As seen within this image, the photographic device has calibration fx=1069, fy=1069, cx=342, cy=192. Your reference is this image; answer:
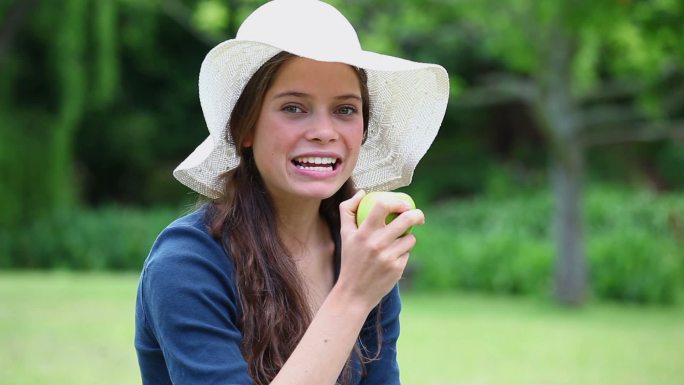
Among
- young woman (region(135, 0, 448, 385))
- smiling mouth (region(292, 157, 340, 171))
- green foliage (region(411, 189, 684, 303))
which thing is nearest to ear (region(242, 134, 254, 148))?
young woman (region(135, 0, 448, 385))

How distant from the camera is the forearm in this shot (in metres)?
2.07

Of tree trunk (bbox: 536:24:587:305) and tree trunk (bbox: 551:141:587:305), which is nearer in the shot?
tree trunk (bbox: 536:24:587:305)

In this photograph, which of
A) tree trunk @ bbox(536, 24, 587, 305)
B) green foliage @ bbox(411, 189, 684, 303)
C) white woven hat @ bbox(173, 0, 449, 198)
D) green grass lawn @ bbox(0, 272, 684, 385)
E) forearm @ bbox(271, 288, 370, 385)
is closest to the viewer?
forearm @ bbox(271, 288, 370, 385)

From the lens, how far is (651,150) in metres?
23.0

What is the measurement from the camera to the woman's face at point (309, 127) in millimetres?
2301

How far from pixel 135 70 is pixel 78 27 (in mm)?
8111

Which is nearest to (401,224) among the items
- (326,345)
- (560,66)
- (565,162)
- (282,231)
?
(326,345)

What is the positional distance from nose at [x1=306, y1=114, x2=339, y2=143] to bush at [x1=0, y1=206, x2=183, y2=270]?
545 inches

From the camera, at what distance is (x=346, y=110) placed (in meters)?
2.37

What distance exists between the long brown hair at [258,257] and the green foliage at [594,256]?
427 inches

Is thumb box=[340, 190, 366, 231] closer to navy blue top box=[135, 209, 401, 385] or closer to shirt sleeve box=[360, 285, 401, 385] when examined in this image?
navy blue top box=[135, 209, 401, 385]

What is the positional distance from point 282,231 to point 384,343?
384 millimetres

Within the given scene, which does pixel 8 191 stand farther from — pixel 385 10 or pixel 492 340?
pixel 492 340

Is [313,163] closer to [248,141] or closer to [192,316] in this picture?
[248,141]
